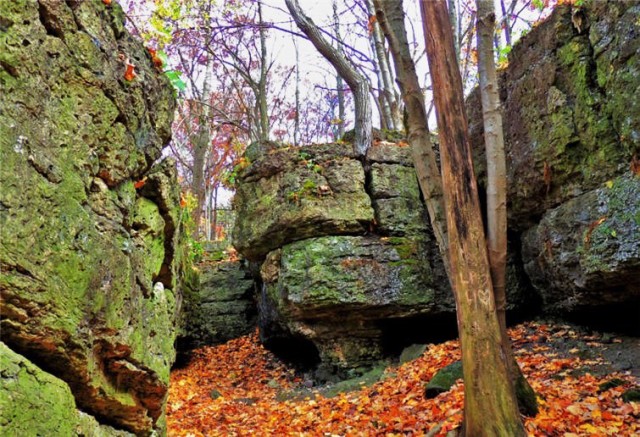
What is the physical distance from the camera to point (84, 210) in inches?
142

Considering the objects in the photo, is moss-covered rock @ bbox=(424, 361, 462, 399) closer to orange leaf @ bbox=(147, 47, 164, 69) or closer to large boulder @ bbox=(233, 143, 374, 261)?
large boulder @ bbox=(233, 143, 374, 261)

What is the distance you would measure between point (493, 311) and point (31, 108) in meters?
4.33

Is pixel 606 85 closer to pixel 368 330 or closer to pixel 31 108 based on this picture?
pixel 368 330

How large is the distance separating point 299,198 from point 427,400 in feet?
16.0

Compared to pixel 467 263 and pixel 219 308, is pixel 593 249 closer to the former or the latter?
pixel 467 263

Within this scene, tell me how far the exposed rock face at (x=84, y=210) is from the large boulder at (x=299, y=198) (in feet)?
13.6

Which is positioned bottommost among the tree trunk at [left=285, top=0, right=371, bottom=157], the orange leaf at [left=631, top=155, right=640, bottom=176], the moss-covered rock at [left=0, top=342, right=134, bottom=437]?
the moss-covered rock at [left=0, top=342, right=134, bottom=437]

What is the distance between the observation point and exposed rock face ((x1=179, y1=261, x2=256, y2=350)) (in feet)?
39.1

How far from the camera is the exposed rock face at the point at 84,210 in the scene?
2893 mm

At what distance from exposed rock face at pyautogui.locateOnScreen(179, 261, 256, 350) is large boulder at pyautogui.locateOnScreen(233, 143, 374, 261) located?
2695 mm

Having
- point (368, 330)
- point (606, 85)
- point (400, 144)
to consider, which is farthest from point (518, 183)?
point (368, 330)

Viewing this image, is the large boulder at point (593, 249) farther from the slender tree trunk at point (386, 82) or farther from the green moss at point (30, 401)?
the green moss at point (30, 401)

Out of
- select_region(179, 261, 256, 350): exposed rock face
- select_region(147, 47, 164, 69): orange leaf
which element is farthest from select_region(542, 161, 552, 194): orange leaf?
select_region(179, 261, 256, 350): exposed rock face

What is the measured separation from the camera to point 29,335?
286cm
